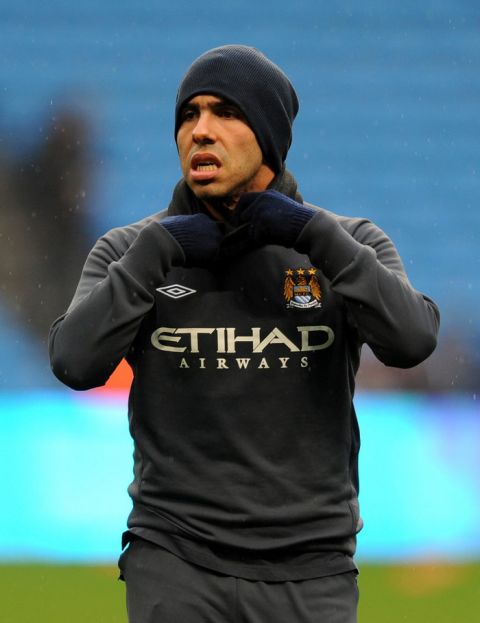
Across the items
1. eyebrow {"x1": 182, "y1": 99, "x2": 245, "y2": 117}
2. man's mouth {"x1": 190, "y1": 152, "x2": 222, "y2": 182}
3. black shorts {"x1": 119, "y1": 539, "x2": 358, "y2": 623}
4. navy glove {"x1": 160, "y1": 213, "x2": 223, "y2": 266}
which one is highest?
eyebrow {"x1": 182, "y1": 99, "x2": 245, "y2": 117}

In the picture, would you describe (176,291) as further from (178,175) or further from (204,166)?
(178,175)

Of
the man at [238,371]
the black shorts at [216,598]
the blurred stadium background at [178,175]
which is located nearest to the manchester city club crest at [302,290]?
the man at [238,371]

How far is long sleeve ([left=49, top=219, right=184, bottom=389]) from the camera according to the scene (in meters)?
2.49

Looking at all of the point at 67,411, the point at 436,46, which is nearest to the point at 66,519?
the point at 67,411

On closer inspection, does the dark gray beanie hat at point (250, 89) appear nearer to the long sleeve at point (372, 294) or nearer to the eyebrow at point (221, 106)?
the eyebrow at point (221, 106)

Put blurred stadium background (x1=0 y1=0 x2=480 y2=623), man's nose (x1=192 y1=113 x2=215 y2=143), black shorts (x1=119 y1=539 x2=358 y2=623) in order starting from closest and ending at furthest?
black shorts (x1=119 y1=539 x2=358 y2=623)
man's nose (x1=192 y1=113 x2=215 y2=143)
blurred stadium background (x1=0 y1=0 x2=480 y2=623)

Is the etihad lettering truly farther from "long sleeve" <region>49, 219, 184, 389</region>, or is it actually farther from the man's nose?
the man's nose

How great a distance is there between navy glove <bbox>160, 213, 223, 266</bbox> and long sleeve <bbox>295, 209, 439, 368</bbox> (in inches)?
6.6

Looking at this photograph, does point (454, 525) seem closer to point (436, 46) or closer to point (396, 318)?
point (436, 46)

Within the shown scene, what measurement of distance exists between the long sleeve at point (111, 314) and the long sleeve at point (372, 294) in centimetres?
28

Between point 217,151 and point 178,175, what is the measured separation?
5123mm

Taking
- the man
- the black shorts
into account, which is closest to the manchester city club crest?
the man

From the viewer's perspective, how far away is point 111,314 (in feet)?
8.16

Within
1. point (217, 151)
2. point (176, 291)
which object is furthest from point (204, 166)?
point (176, 291)
